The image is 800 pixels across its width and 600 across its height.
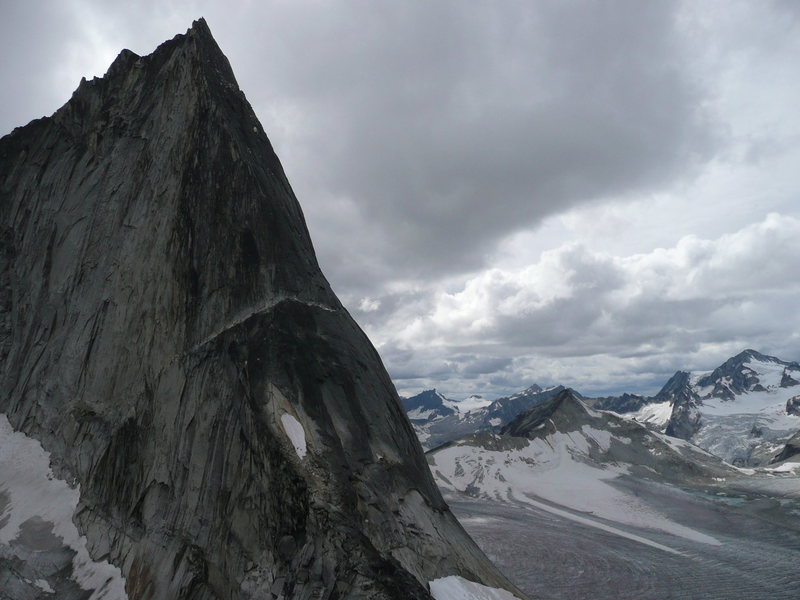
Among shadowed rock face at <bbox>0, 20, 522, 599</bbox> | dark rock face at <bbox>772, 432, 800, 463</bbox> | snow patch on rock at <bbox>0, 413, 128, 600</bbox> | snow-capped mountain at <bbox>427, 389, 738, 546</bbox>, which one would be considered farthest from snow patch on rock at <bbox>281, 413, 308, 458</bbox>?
dark rock face at <bbox>772, 432, 800, 463</bbox>

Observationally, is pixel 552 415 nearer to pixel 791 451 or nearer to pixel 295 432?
pixel 791 451

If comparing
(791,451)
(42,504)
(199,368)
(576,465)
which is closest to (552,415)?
(576,465)

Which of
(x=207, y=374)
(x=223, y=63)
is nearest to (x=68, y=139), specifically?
(x=223, y=63)

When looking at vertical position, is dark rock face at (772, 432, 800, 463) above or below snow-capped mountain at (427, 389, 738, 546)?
below

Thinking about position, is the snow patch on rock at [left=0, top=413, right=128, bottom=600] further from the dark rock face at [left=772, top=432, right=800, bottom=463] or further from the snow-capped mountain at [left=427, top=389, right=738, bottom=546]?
the dark rock face at [left=772, top=432, right=800, bottom=463]

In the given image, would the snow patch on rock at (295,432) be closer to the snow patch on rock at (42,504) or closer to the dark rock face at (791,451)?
the snow patch on rock at (42,504)

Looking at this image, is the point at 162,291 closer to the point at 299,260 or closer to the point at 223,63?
the point at 299,260

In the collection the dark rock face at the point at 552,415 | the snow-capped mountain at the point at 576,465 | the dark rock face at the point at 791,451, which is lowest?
the dark rock face at the point at 791,451

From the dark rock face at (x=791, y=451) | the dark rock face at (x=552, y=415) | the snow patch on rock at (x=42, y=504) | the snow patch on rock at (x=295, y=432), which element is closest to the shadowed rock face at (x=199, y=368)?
the snow patch on rock at (x=295, y=432)
